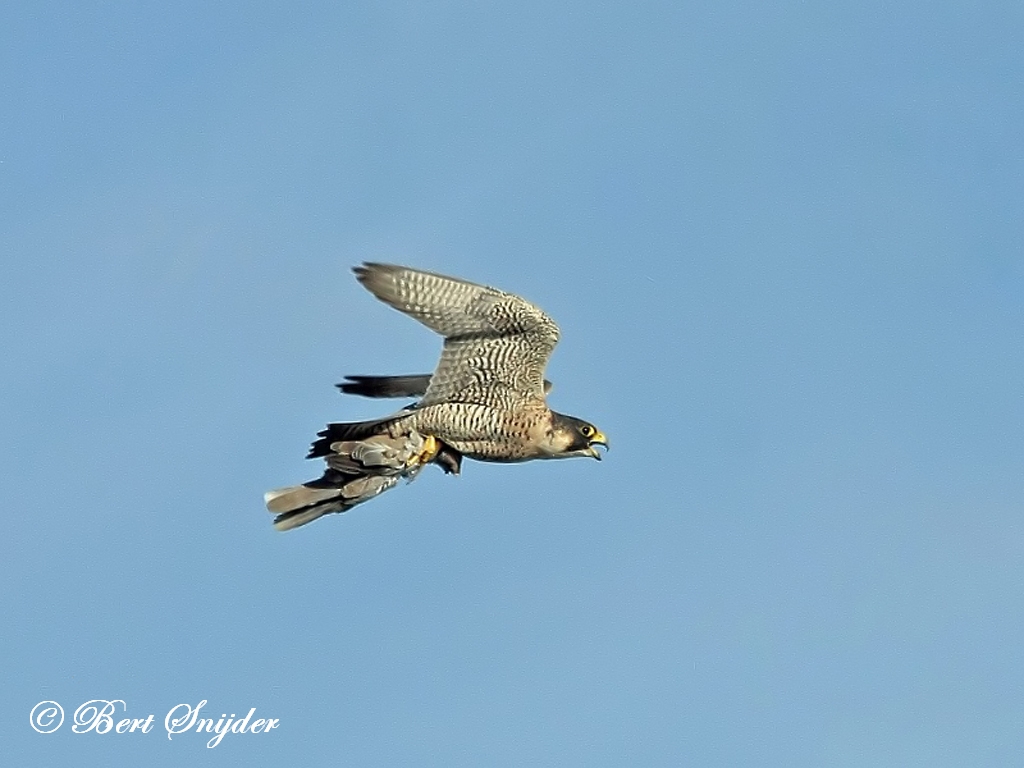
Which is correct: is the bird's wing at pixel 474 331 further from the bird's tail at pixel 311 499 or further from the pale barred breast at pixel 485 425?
the bird's tail at pixel 311 499

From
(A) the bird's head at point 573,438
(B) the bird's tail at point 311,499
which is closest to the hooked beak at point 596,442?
(A) the bird's head at point 573,438

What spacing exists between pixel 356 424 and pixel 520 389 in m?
1.63

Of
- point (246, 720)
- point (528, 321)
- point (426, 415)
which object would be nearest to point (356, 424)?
point (426, 415)

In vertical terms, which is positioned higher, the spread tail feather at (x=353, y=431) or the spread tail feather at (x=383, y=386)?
the spread tail feather at (x=383, y=386)

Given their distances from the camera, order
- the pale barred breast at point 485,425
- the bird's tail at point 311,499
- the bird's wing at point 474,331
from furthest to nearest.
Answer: the bird's tail at point 311,499, the pale barred breast at point 485,425, the bird's wing at point 474,331

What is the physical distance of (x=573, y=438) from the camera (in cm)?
1916

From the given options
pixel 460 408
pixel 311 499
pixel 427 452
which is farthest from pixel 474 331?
pixel 311 499

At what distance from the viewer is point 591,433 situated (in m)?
19.2

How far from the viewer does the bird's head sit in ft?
62.7

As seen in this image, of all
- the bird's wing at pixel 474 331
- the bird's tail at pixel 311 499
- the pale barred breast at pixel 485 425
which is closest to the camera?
the bird's wing at pixel 474 331

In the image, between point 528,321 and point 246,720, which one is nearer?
point 528,321

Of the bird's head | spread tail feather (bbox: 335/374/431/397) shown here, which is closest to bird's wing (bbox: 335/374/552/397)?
spread tail feather (bbox: 335/374/431/397)

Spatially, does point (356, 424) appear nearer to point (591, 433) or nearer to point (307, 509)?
point (307, 509)

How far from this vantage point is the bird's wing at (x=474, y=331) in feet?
61.2
